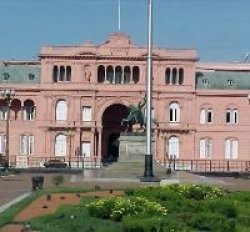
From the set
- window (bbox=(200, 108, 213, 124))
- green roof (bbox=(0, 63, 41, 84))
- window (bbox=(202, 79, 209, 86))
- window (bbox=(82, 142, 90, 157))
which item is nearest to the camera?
window (bbox=(82, 142, 90, 157))

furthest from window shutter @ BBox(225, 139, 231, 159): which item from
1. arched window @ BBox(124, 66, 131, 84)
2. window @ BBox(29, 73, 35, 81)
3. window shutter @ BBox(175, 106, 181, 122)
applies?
window @ BBox(29, 73, 35, 81)

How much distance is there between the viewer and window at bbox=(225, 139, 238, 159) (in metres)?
102

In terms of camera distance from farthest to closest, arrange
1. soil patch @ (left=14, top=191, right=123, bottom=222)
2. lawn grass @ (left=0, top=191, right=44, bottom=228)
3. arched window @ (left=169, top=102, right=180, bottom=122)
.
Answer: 1. arched window @ (left=169, top=102, right=180, bottom=122)
2. soil patch @ (left=14, top=191, right=123, bottom=222)
3. lawn grass @ (left=0, top=191, right=44, bottom=228)

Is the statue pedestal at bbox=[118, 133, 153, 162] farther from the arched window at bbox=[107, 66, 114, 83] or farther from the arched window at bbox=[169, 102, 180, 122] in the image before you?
the arched window at bbox=[107, 66, 114, 83]

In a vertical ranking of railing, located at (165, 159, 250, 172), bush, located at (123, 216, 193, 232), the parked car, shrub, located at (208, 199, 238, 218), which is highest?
bush, located at (123, 216, 193, 232)

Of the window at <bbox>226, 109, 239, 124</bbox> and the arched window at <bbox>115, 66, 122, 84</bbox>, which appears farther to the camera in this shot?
the window at <bbox>226, 109, 239, 124</bbox>

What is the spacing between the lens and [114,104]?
103 meters

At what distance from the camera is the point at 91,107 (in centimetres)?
10106

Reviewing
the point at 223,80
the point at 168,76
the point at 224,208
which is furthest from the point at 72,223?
the point at 223,80

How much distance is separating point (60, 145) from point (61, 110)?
4429mm

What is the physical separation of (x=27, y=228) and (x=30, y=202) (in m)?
9.00

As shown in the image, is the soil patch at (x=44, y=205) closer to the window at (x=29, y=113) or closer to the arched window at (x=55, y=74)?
the arched window at (x=55, y=74)

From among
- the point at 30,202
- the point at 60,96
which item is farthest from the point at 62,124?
the point at 30,202

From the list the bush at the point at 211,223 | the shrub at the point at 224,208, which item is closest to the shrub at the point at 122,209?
the bush at the point at 211,223
